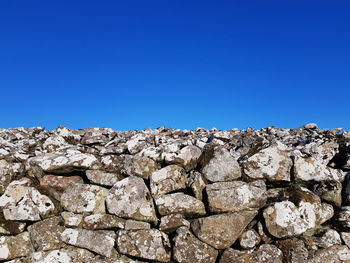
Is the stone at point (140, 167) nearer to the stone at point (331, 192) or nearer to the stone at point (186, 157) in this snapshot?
the stone at point (186, 157)

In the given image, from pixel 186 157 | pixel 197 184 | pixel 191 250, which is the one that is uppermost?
pixel 186 157

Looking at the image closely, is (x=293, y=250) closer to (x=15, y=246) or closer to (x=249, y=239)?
(x=249, y=239)

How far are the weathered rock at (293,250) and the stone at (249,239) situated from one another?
1.39 feet

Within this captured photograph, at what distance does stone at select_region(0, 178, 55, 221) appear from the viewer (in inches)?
204

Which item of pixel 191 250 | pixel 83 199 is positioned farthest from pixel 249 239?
pixel 83 199

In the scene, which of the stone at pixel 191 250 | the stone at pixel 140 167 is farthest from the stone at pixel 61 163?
the stone at pixel 191 250

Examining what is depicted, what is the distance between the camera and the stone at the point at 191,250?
4844mm

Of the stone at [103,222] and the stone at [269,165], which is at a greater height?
the stone at [269,165]

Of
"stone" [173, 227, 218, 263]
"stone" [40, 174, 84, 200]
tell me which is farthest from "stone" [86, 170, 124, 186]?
"stone" [173, 227, 218, 263]

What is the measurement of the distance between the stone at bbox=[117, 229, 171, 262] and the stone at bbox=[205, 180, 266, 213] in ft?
3.86

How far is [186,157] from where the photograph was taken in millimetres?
5562

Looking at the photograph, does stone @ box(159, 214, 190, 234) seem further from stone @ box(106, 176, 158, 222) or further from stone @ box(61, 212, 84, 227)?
stone @ box(61, 212, 84, 227)

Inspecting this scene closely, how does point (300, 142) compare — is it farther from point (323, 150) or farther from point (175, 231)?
point (175, 231)

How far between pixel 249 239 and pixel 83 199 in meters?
3.46
